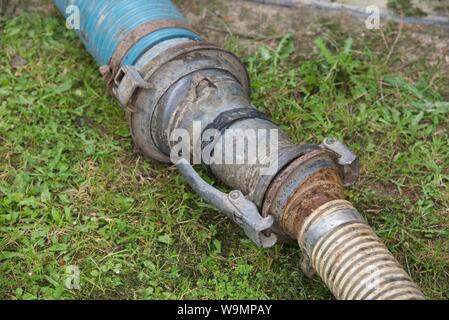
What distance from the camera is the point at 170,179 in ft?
11.6

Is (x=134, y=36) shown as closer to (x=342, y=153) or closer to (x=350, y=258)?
(x=342, y=153)

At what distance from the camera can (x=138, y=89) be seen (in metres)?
3.27

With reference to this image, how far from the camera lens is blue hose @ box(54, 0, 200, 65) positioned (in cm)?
340

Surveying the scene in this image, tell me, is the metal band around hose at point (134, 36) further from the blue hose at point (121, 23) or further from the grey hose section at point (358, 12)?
the grey hose section at point (358, 12)

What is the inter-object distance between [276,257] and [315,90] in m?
1.27

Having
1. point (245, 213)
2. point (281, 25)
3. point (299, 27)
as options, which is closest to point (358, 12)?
point (299, 27)

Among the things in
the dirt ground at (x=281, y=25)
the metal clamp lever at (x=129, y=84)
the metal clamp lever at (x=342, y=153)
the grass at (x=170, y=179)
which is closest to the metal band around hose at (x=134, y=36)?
the metal clamp lever at (x=129, y=84)

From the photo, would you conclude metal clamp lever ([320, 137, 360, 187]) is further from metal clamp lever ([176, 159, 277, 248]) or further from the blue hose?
the blue hose

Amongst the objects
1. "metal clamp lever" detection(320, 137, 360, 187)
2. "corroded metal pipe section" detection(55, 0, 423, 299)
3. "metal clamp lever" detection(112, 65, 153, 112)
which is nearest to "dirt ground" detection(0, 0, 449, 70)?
"corroded metal pipe section" detection(55, 0, 423, 299)

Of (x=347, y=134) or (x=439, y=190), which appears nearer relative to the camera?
(x=439, y=190)

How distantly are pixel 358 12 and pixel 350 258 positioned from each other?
7.35ft

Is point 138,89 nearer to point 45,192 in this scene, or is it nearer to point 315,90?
point 45,192

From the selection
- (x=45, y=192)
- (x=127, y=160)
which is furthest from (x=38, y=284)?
(x=127, y=160)

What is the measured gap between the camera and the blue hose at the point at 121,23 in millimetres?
3404
